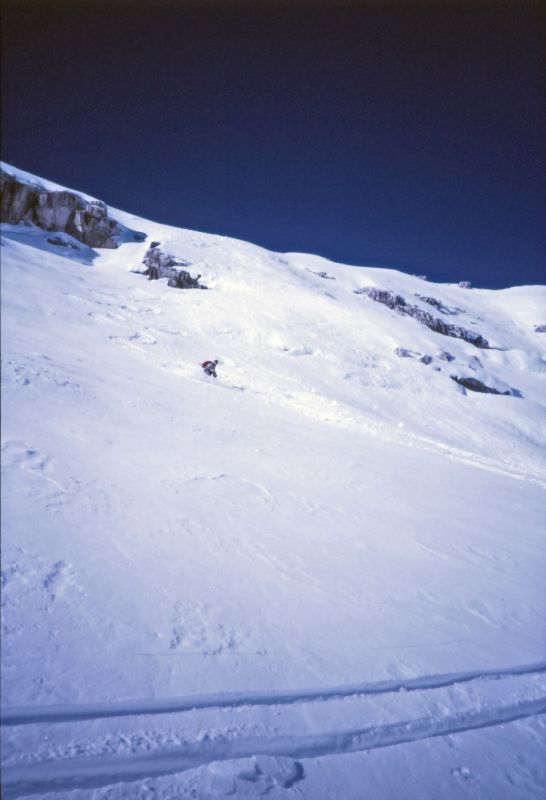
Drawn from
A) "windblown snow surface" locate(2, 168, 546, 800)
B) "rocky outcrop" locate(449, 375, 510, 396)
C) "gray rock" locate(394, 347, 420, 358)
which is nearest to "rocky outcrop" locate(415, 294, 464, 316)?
"rocky outcrop" locate(449, 375, 510, 396)

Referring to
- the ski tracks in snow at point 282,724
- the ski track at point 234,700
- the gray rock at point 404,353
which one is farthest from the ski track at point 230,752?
the gray rock at point 404,353

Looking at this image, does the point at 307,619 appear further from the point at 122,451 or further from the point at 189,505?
the point at 122,451

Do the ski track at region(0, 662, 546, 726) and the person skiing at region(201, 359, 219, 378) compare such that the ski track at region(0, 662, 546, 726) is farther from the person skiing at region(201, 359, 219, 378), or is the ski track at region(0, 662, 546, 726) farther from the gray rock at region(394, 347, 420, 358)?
the gray rock at region(394, 347, 420, 358)

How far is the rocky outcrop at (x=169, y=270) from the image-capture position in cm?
2772

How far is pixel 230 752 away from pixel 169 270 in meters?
30.9

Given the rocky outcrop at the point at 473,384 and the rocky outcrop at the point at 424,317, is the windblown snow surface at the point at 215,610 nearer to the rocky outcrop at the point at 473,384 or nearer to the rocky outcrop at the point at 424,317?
the rocky outcrop at the point at 473,384

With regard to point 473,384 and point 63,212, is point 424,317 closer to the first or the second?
point 473,384

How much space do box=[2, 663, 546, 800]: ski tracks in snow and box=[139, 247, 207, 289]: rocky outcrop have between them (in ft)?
90.2

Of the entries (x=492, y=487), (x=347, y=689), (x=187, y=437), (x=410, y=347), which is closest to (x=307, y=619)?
(x=347, y=689)

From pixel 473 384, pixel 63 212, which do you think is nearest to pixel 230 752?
pixel 473 384

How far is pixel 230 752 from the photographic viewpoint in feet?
5.58

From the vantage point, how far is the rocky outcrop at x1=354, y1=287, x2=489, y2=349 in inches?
1308

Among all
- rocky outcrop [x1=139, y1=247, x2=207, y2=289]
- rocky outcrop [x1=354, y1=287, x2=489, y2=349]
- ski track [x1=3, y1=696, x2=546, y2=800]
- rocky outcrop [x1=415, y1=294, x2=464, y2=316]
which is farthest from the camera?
rocky outcrop [x1=415, y1=294, x2=464, y2=316]

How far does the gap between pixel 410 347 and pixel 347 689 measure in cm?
2229
